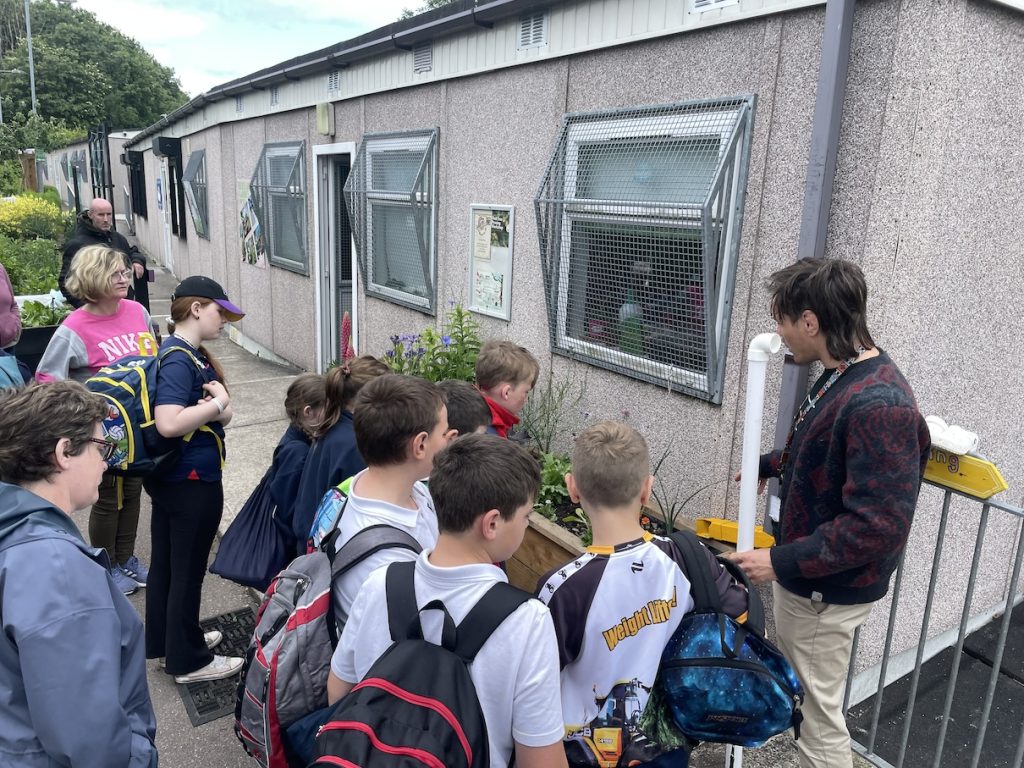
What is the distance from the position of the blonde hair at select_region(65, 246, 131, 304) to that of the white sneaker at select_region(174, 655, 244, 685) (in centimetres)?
186

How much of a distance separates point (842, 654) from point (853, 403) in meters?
0.84

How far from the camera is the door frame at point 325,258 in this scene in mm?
7566

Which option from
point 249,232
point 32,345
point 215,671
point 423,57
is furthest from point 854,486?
point 249,232

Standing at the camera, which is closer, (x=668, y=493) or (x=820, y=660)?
(x=820, y=660)

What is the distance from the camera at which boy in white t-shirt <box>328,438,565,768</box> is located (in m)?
1.52

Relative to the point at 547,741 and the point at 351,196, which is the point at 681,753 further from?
the point at 351,196

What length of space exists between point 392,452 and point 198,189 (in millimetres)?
12279

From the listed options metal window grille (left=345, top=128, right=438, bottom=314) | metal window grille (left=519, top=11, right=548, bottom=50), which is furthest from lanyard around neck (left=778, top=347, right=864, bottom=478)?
metal window grille (left=345, top=128, right=438, bottom=314)

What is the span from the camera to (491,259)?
5000 millimetres

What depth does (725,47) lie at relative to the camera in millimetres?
3236

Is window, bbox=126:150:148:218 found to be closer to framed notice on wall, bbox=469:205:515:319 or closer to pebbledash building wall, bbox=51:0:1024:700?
pebbledash building wall, bbox=51:0:1024:700

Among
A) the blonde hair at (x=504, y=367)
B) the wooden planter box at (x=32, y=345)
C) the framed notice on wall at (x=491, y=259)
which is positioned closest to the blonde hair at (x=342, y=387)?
the blonde hair at (x=504, y=367)

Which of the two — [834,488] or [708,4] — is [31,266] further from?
[834,488]

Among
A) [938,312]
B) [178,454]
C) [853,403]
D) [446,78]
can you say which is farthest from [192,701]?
[446,78]
